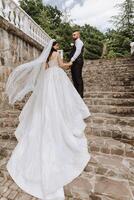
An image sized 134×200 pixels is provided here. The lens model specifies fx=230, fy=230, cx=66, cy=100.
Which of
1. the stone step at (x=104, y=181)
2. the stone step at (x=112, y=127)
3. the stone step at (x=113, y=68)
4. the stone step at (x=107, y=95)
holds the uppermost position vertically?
the stone step at (x=113, y=68)

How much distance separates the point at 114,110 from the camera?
5332mm

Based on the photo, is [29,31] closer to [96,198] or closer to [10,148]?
[10,148]

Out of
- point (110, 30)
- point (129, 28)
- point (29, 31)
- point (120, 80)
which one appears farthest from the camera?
point (110, 30)

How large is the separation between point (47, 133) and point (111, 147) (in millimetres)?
1320

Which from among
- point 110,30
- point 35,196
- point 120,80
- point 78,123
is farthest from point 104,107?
point 110,30

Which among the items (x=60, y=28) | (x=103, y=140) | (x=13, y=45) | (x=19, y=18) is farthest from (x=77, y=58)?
(x=60, y=28)

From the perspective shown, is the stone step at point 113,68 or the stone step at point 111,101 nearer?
the stone step at point 111,101

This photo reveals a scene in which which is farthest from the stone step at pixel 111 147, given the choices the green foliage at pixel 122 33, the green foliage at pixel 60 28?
the green foliage at pixel 122 33

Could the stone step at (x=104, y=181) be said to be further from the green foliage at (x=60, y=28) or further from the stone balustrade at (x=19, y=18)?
the green foliage at (x=60, y=28)

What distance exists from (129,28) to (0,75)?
48.2 feet

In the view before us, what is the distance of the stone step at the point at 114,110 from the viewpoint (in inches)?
204

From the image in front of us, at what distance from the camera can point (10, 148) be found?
413cm

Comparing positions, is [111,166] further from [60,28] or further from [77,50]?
[60,28]

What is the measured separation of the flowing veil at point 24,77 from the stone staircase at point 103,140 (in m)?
1.08
